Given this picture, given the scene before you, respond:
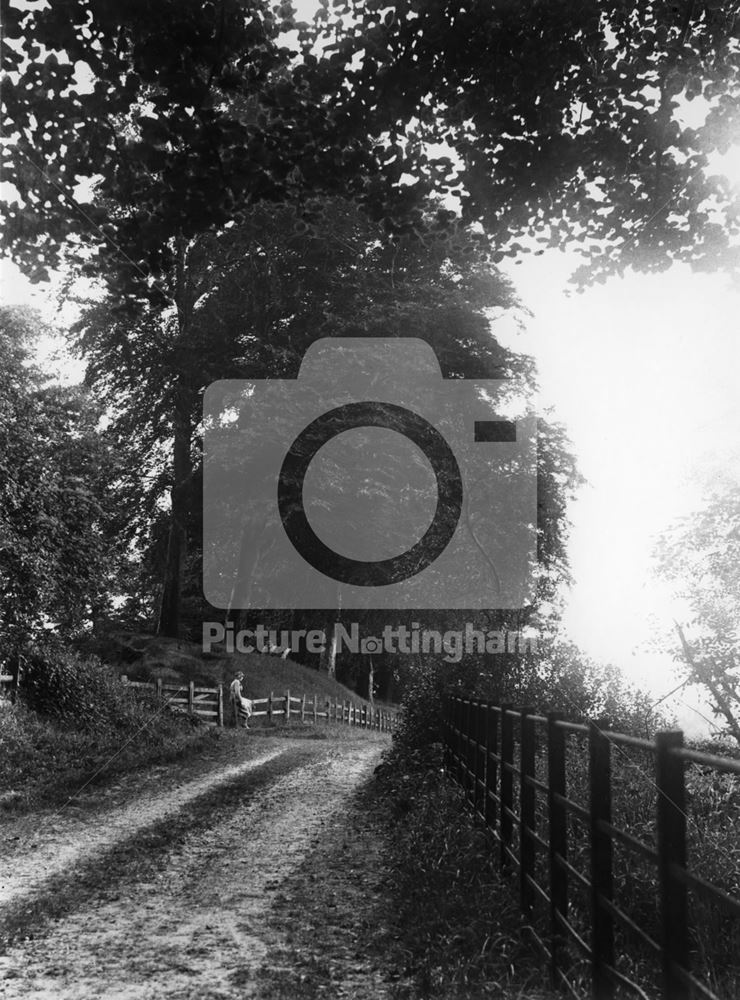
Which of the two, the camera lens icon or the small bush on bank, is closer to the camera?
the small bush on bank

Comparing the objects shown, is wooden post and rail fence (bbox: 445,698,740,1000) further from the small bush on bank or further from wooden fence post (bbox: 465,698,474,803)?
the small bush on bank

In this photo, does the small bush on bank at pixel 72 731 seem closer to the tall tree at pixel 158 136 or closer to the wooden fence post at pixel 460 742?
the wooden fence post at pixel 460 742

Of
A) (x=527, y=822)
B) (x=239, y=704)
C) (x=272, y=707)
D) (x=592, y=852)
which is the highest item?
(x=592, y=852)

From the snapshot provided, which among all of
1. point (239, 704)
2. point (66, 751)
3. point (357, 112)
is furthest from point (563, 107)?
point (239, 704)

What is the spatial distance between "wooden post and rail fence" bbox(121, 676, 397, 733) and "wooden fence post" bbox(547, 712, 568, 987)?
705 inches

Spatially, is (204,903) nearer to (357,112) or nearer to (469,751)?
(469,751)

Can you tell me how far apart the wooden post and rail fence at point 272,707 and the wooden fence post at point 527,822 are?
1700 centimetres

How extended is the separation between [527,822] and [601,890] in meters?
1.80

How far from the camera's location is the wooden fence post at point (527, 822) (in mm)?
5773

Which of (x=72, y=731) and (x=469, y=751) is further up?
(x=469, y=751)

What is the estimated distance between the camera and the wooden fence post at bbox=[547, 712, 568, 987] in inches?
188

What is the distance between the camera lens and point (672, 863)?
3.12 meters

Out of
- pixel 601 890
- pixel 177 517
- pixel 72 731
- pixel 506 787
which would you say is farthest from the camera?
pixel 177 517

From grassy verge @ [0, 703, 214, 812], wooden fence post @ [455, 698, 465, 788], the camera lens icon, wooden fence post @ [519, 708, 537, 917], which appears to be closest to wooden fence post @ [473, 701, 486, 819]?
wooden fence post @ [455, 698, 465, 788]
